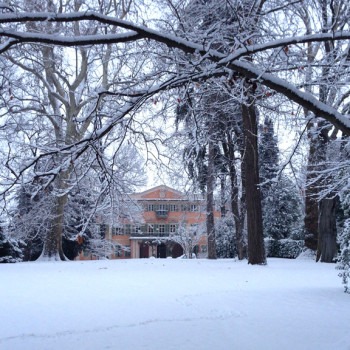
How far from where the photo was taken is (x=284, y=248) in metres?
24.1

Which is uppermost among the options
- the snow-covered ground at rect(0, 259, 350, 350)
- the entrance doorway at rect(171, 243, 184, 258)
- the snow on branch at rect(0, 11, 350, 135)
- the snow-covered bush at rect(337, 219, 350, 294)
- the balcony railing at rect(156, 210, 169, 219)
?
the balcony railing at rect(156, 210, 169, 219)

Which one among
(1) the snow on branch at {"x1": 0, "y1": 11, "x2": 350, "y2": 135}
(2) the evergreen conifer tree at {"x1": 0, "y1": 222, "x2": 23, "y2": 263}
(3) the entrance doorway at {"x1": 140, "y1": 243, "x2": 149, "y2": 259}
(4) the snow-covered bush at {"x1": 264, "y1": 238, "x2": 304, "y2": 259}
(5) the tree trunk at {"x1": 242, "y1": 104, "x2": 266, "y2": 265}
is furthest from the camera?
(3) the entrance doorway at {"x1": 140, "y1": 243, "x2": 149, "y2": 259}

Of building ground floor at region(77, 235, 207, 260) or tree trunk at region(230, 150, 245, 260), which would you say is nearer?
tree trunk at region(230, 150, 245, 260)

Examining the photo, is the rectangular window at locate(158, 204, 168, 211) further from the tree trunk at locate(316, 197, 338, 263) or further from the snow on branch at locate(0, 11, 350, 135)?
the snow on branch at locate(0, 11, 350, 135)

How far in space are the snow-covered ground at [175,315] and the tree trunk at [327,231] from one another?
8.18 m

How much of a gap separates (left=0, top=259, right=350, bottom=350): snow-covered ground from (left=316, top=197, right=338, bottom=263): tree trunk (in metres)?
8.18

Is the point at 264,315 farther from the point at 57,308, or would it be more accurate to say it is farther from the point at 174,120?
the point at 174,120

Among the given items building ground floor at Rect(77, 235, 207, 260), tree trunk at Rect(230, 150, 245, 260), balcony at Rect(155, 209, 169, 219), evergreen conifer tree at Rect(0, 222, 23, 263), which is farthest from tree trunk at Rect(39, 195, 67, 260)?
balcony at Rect(155, 209, 169, 219)

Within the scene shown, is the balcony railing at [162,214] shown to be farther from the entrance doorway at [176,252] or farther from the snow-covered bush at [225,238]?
the snow-covered bush at [225,238]

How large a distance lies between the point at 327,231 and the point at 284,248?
725cm

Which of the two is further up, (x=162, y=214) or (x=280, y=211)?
(x=162, y=214)

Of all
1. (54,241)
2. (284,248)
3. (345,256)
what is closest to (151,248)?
(284,248)

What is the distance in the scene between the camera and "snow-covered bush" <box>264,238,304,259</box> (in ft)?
76.9

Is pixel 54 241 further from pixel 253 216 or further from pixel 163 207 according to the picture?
pixel 163 207
